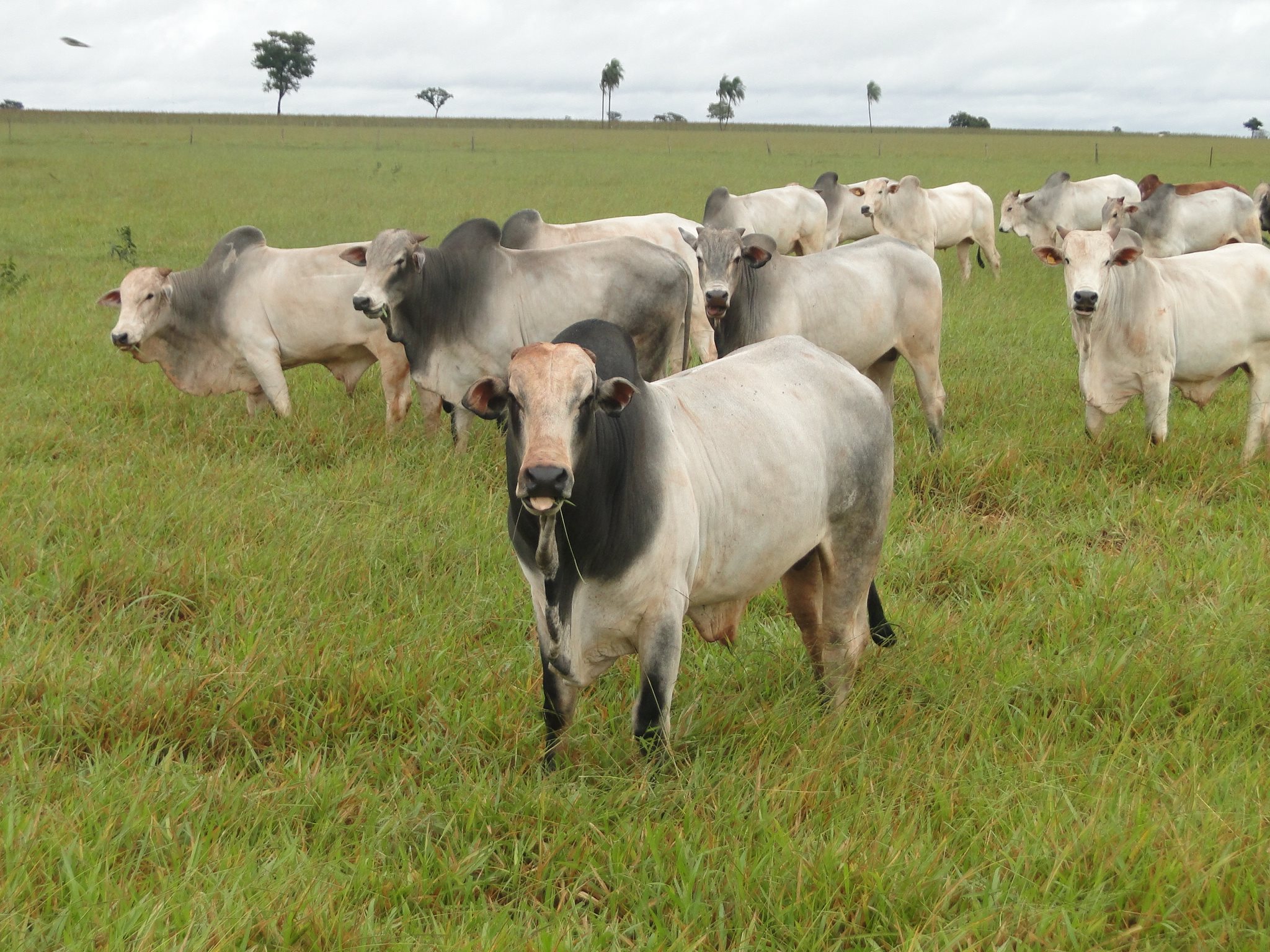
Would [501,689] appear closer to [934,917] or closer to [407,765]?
[407,765]

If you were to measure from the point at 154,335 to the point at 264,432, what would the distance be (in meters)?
1.25

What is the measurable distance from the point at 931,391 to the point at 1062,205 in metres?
12.0

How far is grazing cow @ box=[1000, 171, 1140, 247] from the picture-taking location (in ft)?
58.6

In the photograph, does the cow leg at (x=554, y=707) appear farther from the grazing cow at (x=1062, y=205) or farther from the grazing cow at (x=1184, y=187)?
the grazing cow at (x=1062, y=205)

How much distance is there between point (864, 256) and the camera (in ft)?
24.7

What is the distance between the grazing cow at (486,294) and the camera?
23.4 ft

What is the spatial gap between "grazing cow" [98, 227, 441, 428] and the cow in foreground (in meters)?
9.33

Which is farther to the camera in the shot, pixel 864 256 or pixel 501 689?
pixel 864 256

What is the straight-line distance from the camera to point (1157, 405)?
683 cm

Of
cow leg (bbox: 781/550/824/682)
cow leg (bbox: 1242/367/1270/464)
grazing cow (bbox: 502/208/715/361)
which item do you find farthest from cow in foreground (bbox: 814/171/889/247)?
cow leg (bbox: 781/550/824/682)

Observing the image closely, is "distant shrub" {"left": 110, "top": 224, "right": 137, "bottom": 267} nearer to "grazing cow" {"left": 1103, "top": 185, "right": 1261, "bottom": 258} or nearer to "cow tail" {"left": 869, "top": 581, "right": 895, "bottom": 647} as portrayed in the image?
"grazing cow" {"left": 1103, "top": 185, "right": 1261, "bottom": 258}

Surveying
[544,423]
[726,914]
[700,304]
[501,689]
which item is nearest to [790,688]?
[501,689]

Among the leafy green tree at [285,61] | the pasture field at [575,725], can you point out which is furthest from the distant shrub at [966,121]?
the pasture field at [575,725]

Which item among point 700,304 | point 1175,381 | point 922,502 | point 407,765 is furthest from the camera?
point 700,304
